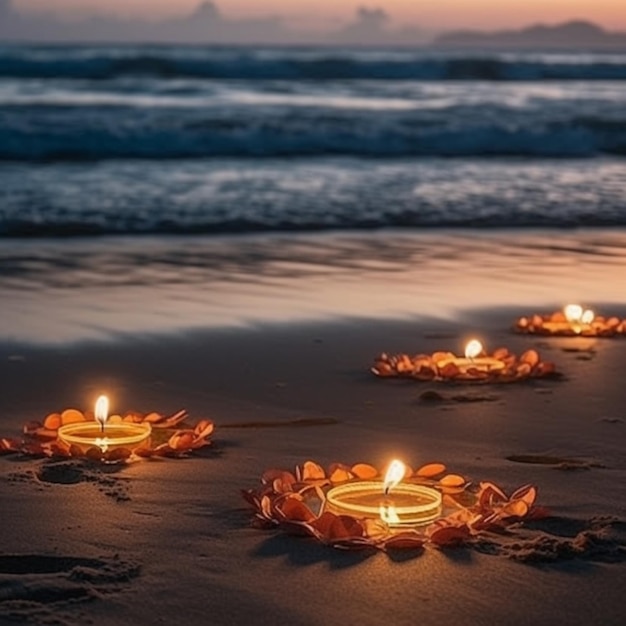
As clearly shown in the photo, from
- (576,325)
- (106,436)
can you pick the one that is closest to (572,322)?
(576,325)

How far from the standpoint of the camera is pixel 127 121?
27.2 m

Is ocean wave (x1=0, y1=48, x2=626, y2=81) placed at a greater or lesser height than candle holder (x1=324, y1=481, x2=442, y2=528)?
greater

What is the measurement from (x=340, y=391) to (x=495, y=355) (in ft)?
2.26

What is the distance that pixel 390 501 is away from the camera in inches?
168

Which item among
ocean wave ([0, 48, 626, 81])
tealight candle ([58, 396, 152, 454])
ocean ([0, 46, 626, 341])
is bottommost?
tealight candle ([58, 396, 152, 454])

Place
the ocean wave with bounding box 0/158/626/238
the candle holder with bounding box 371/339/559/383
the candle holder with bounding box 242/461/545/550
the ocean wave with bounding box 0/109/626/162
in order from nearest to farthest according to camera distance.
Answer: the candle holder with bounding box 242/461/545/550
the candle holder with bounding box 371/339/559/383
the ocean wave with bounding box 0/158/626/238
the ocean wave with bounding box 0/109/626/162

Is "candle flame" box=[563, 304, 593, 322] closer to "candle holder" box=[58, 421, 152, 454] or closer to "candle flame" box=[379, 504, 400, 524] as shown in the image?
"candle holder" box=[58, 421, 152, 454]

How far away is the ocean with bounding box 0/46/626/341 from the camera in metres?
9.54

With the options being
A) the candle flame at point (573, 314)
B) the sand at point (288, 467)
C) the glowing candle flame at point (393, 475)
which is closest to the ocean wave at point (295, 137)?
the candle flame at point (573, 314)

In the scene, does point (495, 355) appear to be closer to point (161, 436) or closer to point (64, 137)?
point (161, 436)

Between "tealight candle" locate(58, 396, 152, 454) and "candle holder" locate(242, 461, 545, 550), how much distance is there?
63 centimetres

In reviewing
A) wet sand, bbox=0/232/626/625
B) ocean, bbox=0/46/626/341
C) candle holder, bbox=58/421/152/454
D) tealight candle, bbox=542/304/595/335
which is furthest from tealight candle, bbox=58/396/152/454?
tealight candle, bbox=542/304/595/335

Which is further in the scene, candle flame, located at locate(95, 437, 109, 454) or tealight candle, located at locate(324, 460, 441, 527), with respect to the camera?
candle flame, located at locate(95, 437, 109, 454)

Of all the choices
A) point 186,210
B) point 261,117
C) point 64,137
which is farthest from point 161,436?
point 261,117
